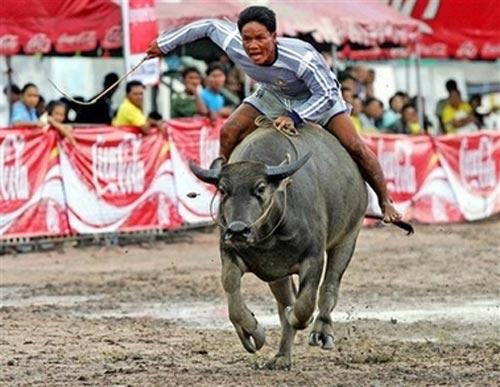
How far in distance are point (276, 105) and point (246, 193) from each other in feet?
5.09

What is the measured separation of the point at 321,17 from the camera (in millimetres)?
23297

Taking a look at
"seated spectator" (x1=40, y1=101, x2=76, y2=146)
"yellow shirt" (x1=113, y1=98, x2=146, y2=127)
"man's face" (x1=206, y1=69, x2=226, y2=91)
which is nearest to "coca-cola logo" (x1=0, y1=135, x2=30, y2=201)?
"seated spectator" (x1=40, y1=101, x2=76, y2=146)

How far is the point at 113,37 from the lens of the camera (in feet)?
65.9

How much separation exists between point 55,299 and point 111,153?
457 cm

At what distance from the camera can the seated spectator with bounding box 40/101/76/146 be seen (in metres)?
18.2

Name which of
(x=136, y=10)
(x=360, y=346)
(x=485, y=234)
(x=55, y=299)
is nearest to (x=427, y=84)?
(x=485, y=234)

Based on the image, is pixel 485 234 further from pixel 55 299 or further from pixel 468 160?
pixel 55 299

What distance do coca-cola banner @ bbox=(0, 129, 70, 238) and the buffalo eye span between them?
857 centimetres

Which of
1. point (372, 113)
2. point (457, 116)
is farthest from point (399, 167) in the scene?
point (457, 116)

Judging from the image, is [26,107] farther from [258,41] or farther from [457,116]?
[457,116]

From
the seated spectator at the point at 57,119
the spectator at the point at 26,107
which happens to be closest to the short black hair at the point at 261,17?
the seated spectator at the point at 57,119

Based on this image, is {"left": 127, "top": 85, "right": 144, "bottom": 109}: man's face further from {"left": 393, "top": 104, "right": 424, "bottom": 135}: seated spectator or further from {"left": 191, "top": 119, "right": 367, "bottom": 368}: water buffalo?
{"left": 191, "top": 119, "right": 367, "bottom": 368}: water buffalo

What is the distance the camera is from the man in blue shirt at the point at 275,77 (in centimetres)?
1027

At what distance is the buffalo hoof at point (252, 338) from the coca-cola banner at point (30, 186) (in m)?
8.42
